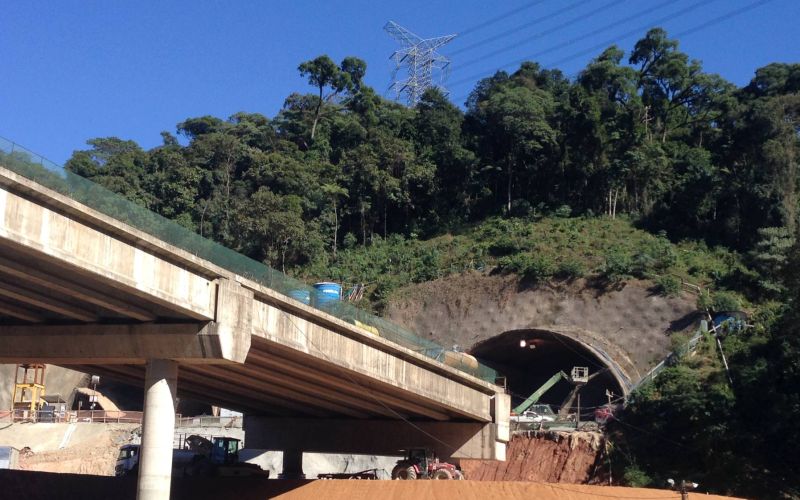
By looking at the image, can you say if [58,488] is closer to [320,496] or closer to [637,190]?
[320,496]

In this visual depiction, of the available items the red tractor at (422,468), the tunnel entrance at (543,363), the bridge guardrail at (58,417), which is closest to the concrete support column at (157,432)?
the red tractor at (422,468)

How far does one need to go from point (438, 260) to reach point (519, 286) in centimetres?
974

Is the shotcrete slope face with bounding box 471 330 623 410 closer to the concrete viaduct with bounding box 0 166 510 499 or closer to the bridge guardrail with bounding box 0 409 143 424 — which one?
the concrete viaduct with bounding box 0 166 510 499

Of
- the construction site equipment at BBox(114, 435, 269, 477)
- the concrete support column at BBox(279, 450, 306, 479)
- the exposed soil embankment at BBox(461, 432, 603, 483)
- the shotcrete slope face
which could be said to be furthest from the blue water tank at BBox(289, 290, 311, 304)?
the shotcrete slope face

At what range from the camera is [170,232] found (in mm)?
26297

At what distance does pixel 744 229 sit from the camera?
67.5 m

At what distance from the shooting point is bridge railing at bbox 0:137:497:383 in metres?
22.0

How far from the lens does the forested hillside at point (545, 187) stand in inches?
2410

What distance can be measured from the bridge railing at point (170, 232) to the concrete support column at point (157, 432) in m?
3.73

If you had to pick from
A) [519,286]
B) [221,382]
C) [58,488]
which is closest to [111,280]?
[221,382]

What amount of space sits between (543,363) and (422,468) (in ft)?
86.7

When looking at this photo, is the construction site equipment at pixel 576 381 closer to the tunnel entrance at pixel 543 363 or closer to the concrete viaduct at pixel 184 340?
the tunnel entrance at pixel 543 363

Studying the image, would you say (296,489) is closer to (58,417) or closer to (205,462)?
(205,462)

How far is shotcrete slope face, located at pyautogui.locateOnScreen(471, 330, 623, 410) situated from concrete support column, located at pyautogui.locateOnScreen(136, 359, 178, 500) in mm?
33684
